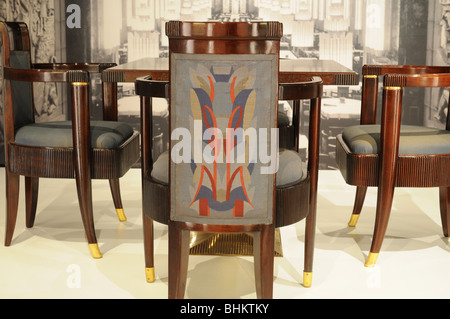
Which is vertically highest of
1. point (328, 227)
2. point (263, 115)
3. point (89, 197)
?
point (263, 115)

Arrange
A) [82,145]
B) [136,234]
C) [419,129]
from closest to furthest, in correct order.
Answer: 1. [82,145]
2. [419,129]
3. [136,234]

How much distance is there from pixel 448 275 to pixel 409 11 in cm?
275

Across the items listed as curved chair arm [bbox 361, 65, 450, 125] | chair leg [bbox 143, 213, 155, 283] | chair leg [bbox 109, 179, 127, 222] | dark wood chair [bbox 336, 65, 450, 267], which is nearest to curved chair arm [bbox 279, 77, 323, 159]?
dark wood chair [bbox 336, 65, 450, 267]

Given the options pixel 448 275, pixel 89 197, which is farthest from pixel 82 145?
pixel 448 275

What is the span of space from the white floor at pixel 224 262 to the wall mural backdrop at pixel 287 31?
138 centimetres

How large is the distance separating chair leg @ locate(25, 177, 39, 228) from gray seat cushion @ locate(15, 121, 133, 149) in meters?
0.42

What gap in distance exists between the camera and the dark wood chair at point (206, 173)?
1.88 m

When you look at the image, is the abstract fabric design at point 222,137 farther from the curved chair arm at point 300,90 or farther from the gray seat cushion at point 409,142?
the gray seat cushion at point 409,142

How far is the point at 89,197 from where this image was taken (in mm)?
2873

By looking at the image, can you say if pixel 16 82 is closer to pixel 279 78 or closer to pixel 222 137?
pixel 279 78

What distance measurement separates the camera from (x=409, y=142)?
2752 millimetres

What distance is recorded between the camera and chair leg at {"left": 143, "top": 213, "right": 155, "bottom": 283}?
8.20 ft

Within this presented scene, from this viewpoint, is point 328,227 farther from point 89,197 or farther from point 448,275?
point 89,197
